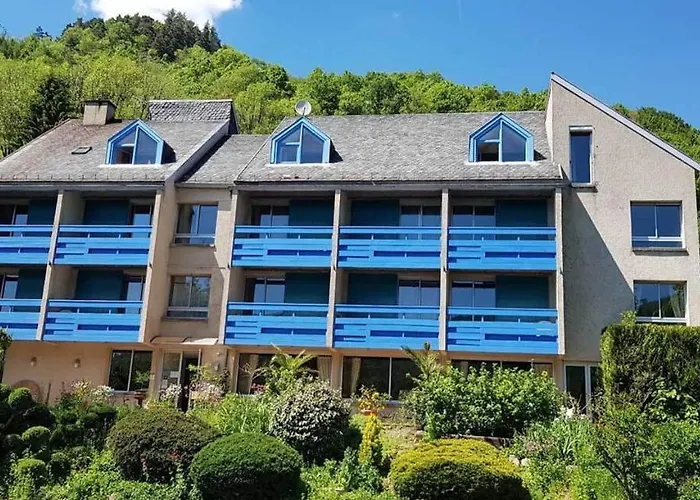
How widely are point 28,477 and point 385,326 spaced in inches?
489

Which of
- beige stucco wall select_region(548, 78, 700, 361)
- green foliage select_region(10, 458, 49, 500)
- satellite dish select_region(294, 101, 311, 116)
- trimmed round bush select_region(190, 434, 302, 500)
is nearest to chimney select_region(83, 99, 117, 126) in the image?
satellite dish select_region(294, 101, 311, 116)

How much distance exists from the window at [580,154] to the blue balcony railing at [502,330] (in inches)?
212

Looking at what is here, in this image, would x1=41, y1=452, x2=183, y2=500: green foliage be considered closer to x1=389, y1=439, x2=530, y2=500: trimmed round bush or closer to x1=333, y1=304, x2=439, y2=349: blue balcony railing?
x1=389, y1=439, x2=530, y2=500: trimmed round bush

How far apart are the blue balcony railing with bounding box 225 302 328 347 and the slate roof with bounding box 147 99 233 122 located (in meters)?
11.4

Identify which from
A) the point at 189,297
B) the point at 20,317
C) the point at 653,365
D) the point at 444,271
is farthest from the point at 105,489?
the point at 653,365

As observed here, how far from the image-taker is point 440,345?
998 inches

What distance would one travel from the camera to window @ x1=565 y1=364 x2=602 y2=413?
25.2m

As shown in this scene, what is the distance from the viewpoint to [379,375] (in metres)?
26.6

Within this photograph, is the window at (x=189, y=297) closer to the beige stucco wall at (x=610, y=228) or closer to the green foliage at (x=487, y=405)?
the green foliage at (x=487, y=405)

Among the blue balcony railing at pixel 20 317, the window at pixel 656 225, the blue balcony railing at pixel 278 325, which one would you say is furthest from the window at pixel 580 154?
the blue balcony railing at pixel 20 317

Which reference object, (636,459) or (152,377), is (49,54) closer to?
(152,377)

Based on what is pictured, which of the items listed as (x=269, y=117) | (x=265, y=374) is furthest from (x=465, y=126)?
(x=269, y=117)

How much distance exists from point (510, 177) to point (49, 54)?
62147mm

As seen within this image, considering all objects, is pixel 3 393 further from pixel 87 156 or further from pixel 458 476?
pixel 87 156
